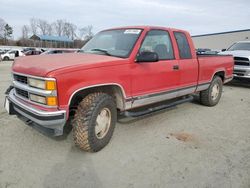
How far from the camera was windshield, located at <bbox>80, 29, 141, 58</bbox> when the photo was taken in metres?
4.29

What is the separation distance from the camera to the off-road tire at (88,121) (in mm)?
3574

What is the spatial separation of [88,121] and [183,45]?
3.06 meters

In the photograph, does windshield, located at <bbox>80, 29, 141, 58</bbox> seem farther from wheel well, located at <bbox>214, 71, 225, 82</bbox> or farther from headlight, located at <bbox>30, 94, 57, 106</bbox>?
wheel well, located at <bbox>214, 71, 225, 82</bbox>

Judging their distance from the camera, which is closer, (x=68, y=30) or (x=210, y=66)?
(x=210, y=66)

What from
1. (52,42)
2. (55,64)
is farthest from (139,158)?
(52,42)

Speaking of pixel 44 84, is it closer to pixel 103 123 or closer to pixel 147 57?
pixel 103 123

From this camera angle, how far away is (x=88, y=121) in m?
3.58

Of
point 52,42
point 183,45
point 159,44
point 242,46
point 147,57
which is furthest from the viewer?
point 52,42

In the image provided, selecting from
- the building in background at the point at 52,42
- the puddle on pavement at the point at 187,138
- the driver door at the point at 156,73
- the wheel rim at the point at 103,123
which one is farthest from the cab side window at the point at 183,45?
the building in background at the point at 52,42

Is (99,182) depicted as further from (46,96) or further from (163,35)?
(163,35)

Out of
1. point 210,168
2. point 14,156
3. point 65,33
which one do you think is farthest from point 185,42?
point 65,33

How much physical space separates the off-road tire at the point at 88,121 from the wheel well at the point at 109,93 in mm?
98

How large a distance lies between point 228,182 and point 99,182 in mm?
1631

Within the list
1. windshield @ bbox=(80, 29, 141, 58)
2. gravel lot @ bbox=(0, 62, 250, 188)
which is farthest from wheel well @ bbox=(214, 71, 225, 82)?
windshield @ bbox=(80, 29, 141, 58)
